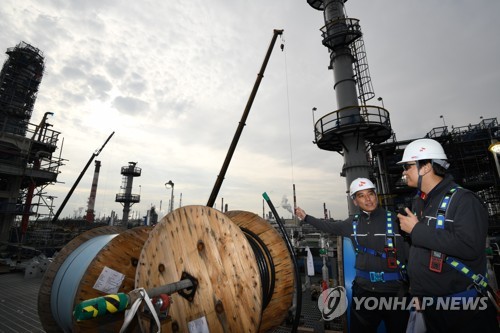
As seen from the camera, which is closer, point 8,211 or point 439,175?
point 439,175

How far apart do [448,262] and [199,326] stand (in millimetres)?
2438

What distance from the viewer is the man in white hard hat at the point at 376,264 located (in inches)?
116

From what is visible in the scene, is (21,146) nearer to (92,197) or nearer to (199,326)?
(92,197)

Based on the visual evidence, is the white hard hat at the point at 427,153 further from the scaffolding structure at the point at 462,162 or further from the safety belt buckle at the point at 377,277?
the scaffolding structure at the point at 462,162

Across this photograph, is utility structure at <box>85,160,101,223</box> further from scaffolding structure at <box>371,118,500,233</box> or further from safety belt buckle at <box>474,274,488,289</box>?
safety belt buckle at <box>474,274,488,289</box>

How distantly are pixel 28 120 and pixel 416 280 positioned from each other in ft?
133

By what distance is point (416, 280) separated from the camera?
7.52 ft

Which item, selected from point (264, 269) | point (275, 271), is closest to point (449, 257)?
point (264, 269)

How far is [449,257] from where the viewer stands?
6.87 feet

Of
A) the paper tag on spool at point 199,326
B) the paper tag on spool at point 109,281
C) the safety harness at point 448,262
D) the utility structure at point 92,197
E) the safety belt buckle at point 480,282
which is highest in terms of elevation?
the utility structure at point 92,197

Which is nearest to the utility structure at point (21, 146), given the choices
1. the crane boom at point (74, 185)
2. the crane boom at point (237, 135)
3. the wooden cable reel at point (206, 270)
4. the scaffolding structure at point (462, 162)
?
the crane boom at point (74, 185)

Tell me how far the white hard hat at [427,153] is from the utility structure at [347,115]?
1223cm

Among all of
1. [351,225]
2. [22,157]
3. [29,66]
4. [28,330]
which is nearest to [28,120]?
[29,66]

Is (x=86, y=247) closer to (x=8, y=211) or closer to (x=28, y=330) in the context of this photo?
(x=28, y=330)
